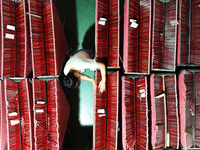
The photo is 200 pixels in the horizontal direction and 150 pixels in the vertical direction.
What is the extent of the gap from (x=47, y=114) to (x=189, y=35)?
3163 mm

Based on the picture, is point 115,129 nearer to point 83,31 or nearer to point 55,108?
point 55,108

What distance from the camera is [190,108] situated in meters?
2.67

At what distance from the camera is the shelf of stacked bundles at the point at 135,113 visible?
265 centimetres

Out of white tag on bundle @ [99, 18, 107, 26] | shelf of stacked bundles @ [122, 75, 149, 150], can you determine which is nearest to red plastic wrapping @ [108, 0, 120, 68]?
white tag on bundle @ [99, 18, 107, 26]

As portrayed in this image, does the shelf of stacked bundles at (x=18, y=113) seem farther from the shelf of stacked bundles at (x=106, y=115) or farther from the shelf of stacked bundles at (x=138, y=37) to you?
the shelf of stacked bundles at (x=138, y=37)

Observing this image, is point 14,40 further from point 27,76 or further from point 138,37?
point 138,37

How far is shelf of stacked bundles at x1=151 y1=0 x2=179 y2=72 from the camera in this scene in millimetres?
2721

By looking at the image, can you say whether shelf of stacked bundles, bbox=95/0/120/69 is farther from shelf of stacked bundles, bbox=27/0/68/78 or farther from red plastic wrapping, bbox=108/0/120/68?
shelf of stacked bundles, bbox=27/0/68/78

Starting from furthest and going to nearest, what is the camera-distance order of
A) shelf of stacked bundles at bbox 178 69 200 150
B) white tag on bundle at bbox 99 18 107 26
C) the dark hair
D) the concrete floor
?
the concrete floor, the dark hair, white tag on bundle at bbox 99 18 107 26, shelf of stacked bundles at bbox 178 69 200 150

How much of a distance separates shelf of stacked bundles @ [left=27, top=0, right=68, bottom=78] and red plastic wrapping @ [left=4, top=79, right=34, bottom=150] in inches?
16.2

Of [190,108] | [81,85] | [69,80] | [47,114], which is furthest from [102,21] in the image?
[190,108]

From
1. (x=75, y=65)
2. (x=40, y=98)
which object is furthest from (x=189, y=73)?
(x=40, y=98)

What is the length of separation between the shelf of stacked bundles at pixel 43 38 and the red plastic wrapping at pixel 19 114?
411mm

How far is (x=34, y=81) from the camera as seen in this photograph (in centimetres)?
270
